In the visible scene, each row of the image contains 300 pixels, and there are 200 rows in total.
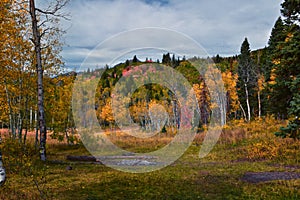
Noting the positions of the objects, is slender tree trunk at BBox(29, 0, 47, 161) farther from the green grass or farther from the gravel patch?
the gravel patch

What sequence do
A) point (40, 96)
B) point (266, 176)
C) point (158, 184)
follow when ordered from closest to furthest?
point (158, 184) < point (266, 176) < point (40, 96)

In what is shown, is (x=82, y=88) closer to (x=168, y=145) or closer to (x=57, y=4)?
(x=168, y=145)

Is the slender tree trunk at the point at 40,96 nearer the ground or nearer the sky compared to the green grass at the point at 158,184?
nearer the sky

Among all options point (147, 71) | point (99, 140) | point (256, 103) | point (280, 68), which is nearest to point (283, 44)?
point (280, 68)

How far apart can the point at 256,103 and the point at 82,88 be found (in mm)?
33825

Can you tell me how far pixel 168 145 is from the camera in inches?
1024

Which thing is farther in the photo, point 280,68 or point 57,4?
point 57,4

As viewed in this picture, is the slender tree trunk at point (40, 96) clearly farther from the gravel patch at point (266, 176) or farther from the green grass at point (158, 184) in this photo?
the gravel patch at point (266, 176)

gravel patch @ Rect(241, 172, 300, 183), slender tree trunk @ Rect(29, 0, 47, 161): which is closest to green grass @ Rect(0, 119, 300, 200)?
gravel patch @ Rect(241, 172, 300, 183)

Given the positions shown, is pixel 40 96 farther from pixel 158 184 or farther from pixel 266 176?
pixel 266 176

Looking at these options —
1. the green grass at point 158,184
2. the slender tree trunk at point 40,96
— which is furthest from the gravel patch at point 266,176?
the slender tree trunk at point 40,96

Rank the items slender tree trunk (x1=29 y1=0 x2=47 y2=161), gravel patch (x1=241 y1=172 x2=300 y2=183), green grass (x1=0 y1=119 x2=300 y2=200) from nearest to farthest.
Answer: green grass (x1=0 y1=119 x2=300 y2=200)
gravel patch (x1=241 y1=172 x2=300 y2=183)
slender tree trunk (x1=29 y1=0 x2=47 y2=161)

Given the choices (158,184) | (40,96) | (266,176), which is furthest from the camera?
(40,96)

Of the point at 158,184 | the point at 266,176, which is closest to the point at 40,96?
the point at 158,184
